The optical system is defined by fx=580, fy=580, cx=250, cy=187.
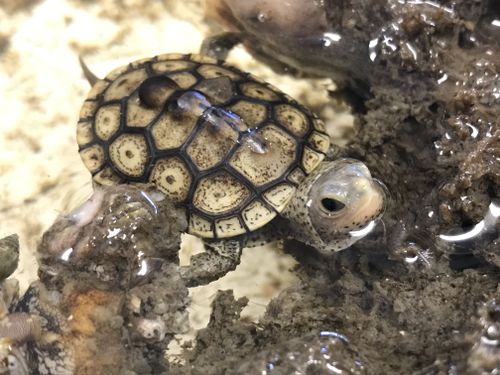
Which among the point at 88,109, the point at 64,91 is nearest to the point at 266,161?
the point at 88,109

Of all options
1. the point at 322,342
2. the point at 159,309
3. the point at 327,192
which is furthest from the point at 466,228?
the point at 159,309

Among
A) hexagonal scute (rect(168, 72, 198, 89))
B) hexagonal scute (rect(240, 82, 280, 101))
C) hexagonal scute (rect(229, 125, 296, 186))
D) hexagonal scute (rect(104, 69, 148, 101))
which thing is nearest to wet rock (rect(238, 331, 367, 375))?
hexagonal scute (rect(229, 125, 296, 186))

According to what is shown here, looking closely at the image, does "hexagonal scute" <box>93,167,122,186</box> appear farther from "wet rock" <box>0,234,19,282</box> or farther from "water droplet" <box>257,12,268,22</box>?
"water droplet" <box>257,12,268,22</box>

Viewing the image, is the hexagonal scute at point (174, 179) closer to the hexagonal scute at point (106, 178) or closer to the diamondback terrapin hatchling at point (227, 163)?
the diamondback terrapin hatchling at point (227, 163)

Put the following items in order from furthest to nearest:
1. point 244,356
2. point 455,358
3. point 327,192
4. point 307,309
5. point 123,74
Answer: point 123,74, point 327,192, point 307,309, point 244,356, point 455,358

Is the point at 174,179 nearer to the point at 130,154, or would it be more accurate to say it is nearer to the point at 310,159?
the point at 130,154

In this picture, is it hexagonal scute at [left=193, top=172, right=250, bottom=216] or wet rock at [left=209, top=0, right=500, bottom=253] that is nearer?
wet rock at [left=209, top=0, right=500, bottom=253]

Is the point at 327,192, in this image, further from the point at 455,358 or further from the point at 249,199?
the point at 455,358
